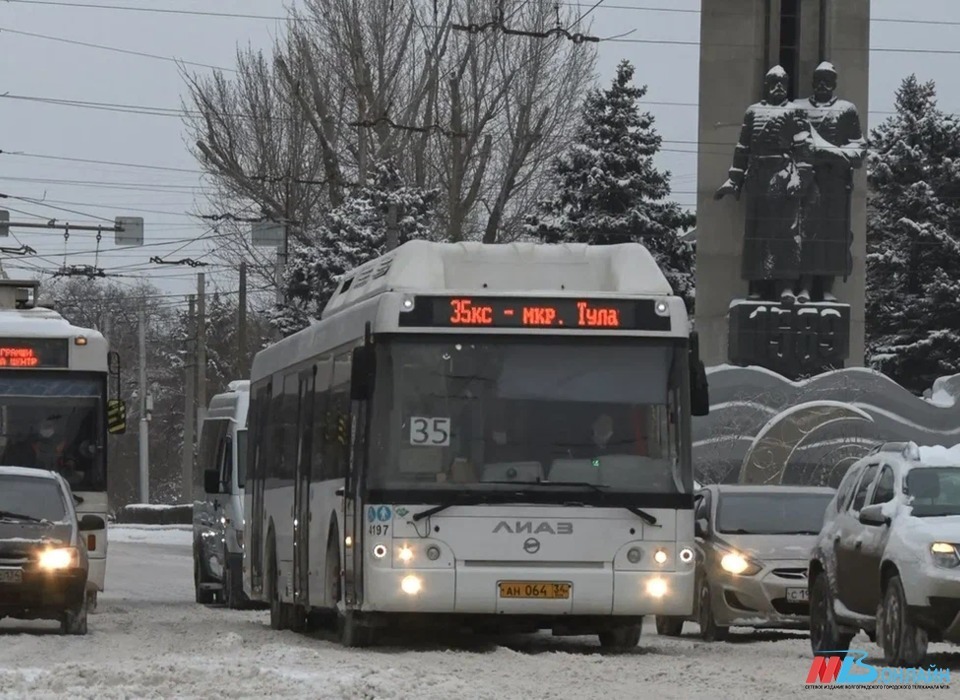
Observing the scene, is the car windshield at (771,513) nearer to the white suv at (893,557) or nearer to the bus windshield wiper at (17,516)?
the white suv at (893,557)

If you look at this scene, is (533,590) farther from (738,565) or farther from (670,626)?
(670,626)

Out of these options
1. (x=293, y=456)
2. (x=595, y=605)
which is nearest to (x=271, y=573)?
(x=293, y=456)

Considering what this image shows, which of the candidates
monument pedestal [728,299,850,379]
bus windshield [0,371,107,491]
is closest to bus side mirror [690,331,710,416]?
bus windshield [0,371,107,491]

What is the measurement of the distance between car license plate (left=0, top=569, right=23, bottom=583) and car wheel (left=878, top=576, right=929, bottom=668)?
7.33 metres

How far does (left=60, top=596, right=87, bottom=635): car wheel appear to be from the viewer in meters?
18.8

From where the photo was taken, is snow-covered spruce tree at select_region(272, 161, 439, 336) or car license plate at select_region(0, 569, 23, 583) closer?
car license plate at select_region(0, 569, 23, 583)

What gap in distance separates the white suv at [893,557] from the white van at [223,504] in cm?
1073

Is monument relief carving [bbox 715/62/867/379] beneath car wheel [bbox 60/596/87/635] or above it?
above

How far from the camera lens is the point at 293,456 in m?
19.5

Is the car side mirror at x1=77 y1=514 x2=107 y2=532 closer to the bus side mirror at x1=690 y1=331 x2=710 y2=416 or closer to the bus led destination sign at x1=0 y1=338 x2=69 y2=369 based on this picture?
the bus led destination sign at x1=0 y1=338 x2=69 y2=369

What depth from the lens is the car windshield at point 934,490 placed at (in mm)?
15180

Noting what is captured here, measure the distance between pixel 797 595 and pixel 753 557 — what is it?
0.53m

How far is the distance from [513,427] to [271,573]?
5632mm

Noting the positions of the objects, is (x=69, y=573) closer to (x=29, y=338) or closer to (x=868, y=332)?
(x=29, y=338)
